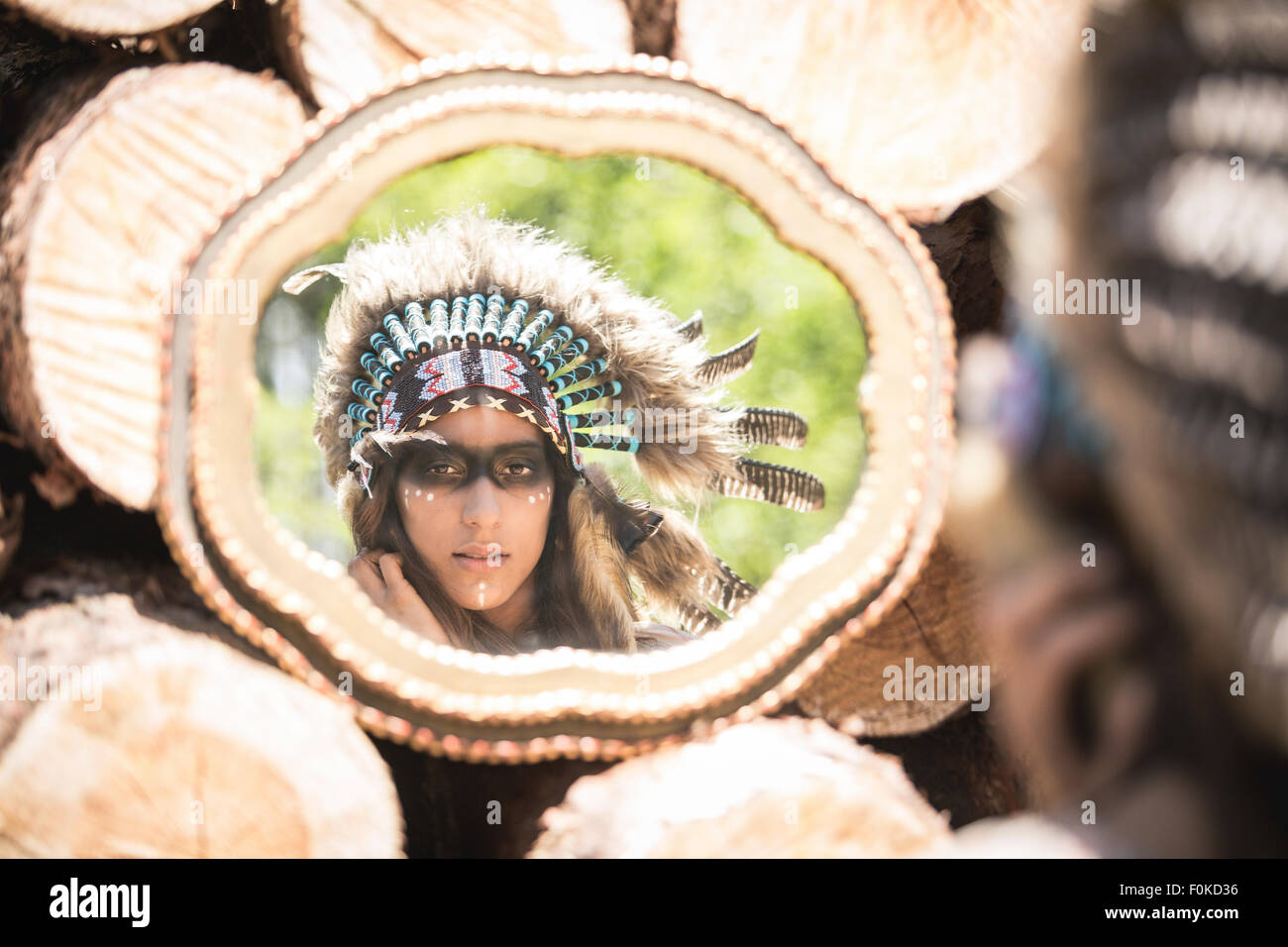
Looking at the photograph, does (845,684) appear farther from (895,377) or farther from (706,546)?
(706,546)

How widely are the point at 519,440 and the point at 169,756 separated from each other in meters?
0.63

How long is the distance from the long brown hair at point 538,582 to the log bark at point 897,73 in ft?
1.97

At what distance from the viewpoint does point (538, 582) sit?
1512mm

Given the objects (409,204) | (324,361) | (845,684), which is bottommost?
(845,684)

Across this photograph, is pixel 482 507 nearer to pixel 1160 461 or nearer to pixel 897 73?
pixel 897 73

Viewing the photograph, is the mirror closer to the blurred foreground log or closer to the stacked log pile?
the stacked log pile

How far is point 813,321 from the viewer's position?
2.78 meters

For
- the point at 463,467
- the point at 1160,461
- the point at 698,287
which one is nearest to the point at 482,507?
the point at 463,467

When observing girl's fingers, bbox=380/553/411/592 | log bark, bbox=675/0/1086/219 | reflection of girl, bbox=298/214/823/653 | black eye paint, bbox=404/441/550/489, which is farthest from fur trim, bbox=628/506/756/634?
log bark, bbox=675/0/1086/219

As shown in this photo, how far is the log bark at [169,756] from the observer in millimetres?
977

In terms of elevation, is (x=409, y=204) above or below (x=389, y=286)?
above
